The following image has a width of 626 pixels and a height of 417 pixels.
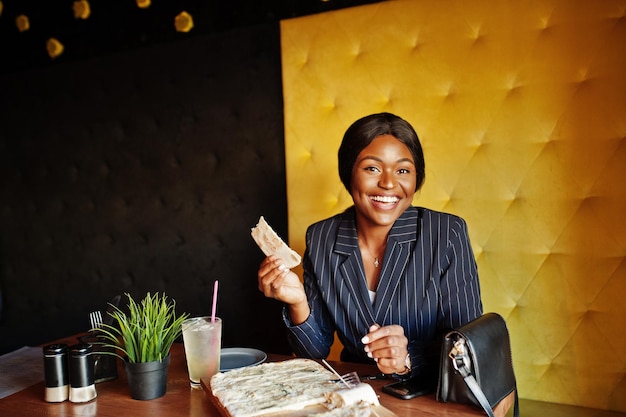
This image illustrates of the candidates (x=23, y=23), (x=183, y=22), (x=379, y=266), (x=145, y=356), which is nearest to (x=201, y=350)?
(x=145, y=356)

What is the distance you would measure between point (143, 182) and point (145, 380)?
1992mm

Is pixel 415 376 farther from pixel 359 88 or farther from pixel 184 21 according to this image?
pixel 184 21

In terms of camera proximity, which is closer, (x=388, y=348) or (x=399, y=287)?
(x=388, y=348)

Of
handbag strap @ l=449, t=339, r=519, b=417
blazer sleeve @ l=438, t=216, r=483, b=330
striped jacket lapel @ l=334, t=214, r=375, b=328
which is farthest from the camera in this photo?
striped jacket lapel @ l=334, t=214, r=375, b=328

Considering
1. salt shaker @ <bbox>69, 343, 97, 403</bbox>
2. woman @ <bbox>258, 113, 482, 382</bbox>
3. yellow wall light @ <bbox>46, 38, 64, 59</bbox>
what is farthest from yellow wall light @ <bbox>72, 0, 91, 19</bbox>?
salt shaker @ <bbox>69, 343, 97, 403</bbox>

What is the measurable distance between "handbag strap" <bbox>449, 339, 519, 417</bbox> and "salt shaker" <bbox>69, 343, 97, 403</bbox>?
2.80ft

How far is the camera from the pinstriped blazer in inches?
66.7

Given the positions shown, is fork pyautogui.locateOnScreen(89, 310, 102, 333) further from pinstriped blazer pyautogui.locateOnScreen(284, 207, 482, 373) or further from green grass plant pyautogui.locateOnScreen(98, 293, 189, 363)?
pinstriped blazer pyautogui.locateOnScreen(284, 207, 482, 373)

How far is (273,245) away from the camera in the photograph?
1612 millimetres

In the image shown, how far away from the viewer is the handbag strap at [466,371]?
114 centimetres

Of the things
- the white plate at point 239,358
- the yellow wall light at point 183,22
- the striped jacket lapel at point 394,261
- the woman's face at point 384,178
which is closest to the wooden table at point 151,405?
the white plate at point 239,358

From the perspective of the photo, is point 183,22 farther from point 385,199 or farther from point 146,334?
point 146,334

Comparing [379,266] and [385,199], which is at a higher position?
[385,199]

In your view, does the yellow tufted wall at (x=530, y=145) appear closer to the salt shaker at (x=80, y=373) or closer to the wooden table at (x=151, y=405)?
the wooden table at (x=151, y=405)
